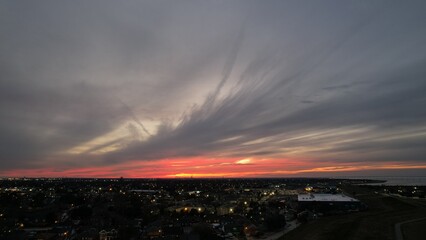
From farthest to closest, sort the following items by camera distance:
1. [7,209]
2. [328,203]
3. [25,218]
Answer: [328,203]
[7,209]
[25,218]

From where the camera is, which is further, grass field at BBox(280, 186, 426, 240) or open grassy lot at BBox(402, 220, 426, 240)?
grass field at BBox(280, 186, 426, 240)

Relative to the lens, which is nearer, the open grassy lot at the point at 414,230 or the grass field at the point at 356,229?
the open grassy lot at the point at 414,230

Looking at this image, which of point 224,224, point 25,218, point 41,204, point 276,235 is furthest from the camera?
point 41,204

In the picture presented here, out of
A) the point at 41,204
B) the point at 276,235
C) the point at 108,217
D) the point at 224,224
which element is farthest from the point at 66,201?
the point at 276,235

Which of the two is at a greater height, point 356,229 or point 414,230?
point 414,230

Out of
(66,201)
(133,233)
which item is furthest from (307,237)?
(66,201)

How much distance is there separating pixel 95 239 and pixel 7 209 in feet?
147

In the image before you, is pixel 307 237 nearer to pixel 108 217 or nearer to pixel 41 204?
pixel 108 217

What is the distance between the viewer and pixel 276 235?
58.2m

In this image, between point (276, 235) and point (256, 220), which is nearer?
point (276, 235)

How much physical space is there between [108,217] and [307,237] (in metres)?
45.1

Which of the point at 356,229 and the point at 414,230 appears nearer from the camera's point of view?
the point at 414,230

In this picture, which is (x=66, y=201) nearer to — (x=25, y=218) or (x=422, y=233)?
(x=25, y=218)

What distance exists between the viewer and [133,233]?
2216 inches
